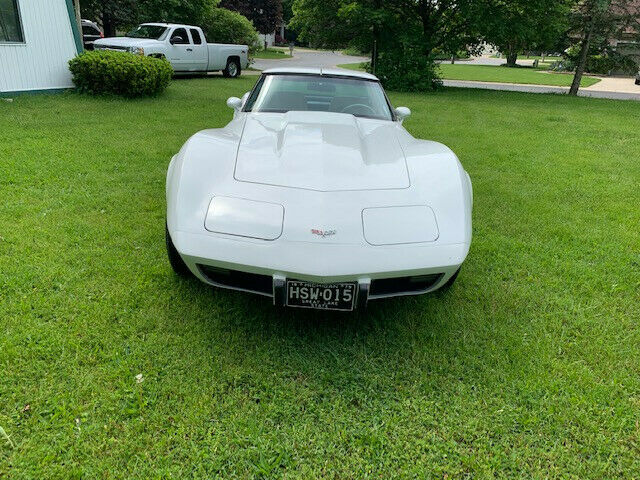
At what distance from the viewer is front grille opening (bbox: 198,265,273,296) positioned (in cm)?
226

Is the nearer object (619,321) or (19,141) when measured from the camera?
(619,321)

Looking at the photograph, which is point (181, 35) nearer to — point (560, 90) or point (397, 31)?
point (397, 31)

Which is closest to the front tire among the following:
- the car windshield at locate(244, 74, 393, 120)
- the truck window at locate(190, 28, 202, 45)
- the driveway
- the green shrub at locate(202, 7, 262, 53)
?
the car windshield at locate(244, 74, 393, 120)

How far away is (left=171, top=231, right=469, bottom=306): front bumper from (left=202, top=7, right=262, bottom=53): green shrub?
22.2m

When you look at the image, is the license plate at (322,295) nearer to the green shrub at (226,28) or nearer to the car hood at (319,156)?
the car hood at (319,156)

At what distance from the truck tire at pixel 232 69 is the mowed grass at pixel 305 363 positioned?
1312 centimetres

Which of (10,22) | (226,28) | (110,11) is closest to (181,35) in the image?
(10,22)

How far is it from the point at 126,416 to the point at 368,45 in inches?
648

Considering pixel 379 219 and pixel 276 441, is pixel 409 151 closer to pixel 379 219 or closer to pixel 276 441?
pixel 379 219

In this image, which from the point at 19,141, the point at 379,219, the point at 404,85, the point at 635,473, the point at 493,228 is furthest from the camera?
the point at 404,85

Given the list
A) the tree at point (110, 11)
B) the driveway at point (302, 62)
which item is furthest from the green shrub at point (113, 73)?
the driveway at point (302, 62)

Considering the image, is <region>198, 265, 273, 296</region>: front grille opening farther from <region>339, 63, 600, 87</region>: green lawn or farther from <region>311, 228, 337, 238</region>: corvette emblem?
<region>339, 63, 600, 87</region>: green lawn

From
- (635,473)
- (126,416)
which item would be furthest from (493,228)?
(126,416)

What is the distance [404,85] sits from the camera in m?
15.5
